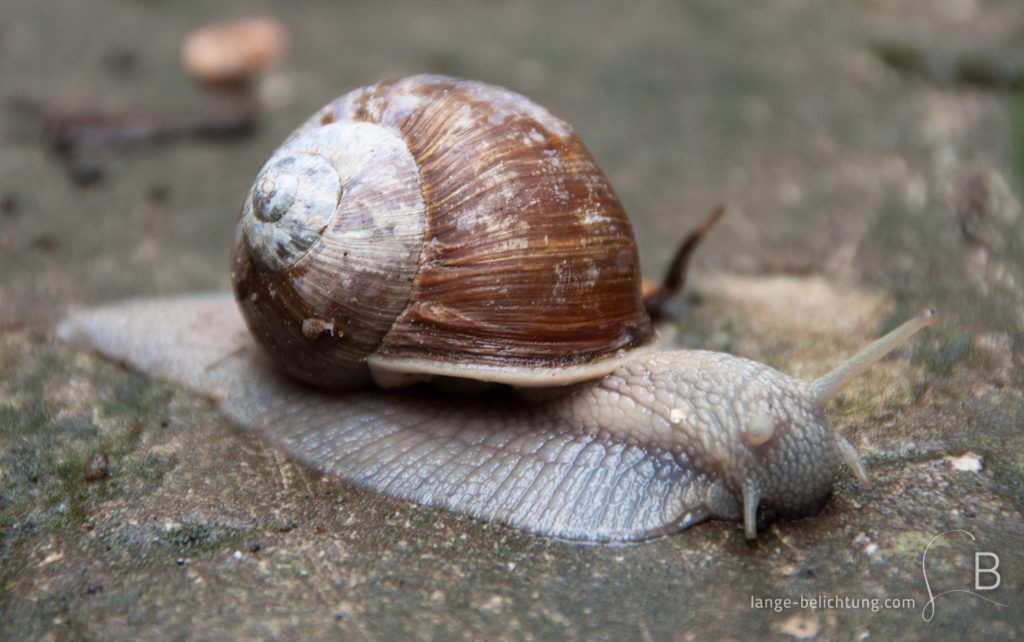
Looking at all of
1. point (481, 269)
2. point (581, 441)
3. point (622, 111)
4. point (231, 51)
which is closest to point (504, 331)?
point (481, 269)

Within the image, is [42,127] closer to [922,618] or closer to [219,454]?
[219,454]

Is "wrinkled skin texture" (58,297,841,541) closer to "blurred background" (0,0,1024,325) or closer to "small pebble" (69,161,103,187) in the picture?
"blurred background" (0,0,1024,325)

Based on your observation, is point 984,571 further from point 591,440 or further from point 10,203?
point 10,203

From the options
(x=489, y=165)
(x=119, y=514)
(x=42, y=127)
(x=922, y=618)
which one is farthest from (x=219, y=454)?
(x=42, y=127)

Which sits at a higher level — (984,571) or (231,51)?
(231,51)

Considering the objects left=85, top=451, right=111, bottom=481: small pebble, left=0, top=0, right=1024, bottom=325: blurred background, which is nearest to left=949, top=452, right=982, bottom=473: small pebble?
left=0, top=0, right=1024, bottom=325: blurred background

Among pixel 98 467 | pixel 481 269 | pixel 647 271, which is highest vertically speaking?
pixel 481 269

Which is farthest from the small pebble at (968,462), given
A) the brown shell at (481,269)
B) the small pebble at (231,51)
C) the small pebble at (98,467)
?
the small pebble at (231,51)
